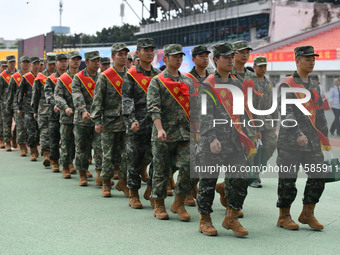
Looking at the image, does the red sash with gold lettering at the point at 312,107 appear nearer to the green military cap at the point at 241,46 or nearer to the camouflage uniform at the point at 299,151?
the camouflage uniform at the point at 299,151

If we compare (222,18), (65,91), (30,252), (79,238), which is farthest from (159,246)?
(222,18)

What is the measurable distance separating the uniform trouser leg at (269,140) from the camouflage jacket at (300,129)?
7.11 ft

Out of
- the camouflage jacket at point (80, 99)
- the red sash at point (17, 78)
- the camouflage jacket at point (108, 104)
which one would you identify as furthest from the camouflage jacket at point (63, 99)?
the red sash at point (17, 78)

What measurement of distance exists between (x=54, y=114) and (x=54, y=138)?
440 mm

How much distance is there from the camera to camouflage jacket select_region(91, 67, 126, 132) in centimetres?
766

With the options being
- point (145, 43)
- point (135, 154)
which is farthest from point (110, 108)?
point (145, 43)

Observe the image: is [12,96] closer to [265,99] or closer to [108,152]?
[108,152]

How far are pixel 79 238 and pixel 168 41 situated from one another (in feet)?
132

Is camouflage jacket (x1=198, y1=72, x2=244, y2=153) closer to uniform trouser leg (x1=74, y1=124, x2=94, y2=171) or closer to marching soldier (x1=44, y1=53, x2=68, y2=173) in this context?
uniform trouser leg (x1=74, y1=124, x2=94, y2=171)

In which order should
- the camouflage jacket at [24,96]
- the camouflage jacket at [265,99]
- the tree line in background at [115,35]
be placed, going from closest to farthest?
the camouflage jacket at [265,99] < the camouflage jacket at [24,96] < the tree line in background at [115,35]

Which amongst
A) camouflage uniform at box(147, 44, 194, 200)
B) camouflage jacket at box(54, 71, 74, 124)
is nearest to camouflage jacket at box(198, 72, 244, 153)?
camouflage uniform at box(147, 44, 194, 200)

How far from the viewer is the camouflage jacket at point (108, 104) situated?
766 cm

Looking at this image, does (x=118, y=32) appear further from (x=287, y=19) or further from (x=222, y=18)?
(x=287, y=19)

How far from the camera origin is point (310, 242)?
532cm
